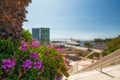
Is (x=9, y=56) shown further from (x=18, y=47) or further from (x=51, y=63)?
(x=51, y=63)

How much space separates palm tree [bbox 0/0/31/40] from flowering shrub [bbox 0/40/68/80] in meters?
0.27

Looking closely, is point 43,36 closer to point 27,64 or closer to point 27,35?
point 27,35

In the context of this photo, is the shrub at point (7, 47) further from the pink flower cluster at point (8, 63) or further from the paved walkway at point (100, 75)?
the paved walkway at point (100, 75)

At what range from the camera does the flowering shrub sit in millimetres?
3611

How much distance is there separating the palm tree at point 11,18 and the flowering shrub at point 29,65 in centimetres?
27

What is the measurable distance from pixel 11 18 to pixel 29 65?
0.86 metres

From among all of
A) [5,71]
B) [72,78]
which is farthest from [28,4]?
[72,78]

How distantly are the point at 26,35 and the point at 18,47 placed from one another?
112 centimetres

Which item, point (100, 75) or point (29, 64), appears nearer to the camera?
point (29, 64)

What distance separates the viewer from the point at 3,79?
3.54 meters

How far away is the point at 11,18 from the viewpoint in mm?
4129

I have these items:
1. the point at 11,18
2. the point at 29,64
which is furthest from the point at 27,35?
the point at 29,64

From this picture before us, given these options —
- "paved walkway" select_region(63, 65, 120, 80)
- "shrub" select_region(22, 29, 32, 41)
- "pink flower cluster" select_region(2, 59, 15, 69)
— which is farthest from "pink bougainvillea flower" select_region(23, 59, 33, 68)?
"paved walkway" select_region(63, 65, 120, 80)

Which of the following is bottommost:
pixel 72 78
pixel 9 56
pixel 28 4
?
pixel 72 78
